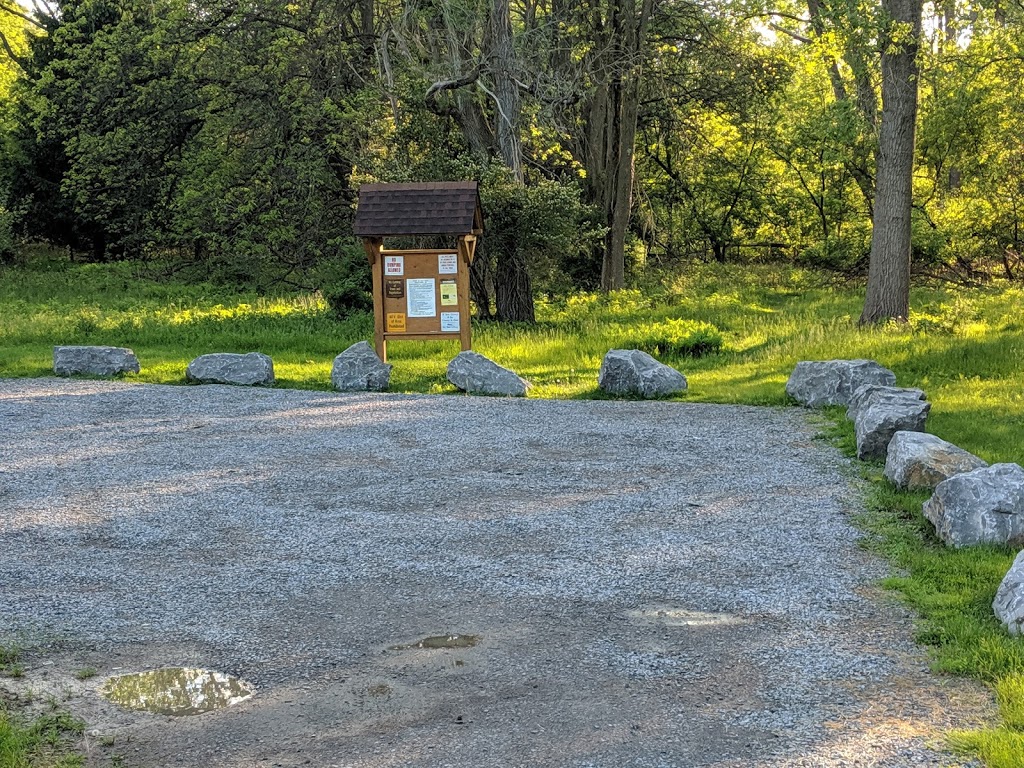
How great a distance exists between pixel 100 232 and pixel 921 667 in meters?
30.8

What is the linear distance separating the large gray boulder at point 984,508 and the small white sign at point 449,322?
8836 millimetres

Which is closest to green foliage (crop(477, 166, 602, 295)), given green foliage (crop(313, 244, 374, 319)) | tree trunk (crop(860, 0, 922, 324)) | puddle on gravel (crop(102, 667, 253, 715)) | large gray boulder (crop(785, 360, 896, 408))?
green foliage (crop(313, 244, 374, 319))

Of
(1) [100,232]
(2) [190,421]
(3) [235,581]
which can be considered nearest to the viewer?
(3) [235,581]

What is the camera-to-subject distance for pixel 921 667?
4973mm

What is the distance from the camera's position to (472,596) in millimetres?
6062

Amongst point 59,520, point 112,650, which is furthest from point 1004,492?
point 59,520

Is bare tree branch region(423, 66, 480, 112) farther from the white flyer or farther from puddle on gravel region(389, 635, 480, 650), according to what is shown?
puddle on gravel region(389, 635, 480, 650)

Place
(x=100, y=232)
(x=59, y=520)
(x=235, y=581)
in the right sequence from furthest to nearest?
(x=100, y=232), (x=59, y=520), (x=235, y=581)

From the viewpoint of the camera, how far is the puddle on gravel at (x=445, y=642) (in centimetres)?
531

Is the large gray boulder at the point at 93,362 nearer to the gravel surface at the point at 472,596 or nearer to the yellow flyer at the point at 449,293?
the gravel surface at the point at 472,596

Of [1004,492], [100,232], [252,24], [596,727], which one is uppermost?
[252,24]

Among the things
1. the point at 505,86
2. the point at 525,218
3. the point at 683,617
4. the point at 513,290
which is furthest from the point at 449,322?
the point at 683,617

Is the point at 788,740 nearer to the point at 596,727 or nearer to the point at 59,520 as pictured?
the point at 596,727

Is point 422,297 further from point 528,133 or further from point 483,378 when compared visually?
point 528,133
